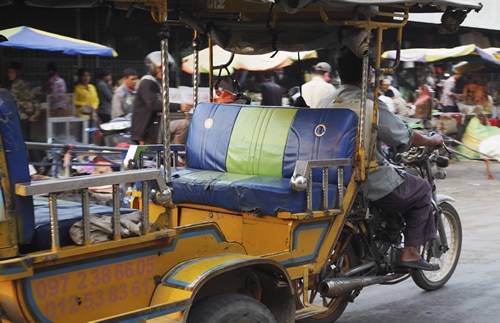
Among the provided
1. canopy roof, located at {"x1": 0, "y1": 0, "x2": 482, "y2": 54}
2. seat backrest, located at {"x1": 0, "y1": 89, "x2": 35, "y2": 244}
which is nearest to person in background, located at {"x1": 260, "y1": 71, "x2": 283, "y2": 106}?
canopy roof, located at {"x1": 0, "y1": 0, "x2": 482, "y2": 54}

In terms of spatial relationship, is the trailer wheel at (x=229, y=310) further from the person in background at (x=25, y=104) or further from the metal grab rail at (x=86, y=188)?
the person in background at (x=25, y=104)

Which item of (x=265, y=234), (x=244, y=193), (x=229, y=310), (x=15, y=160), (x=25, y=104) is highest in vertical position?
(x=15, y=160)

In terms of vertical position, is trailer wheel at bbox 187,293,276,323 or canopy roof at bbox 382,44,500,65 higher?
canopy roof at bbox 382,44,500,65

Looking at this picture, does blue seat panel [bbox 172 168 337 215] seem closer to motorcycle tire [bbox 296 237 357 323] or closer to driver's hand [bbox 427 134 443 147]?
motorcycle tire [bbox 296 237 357 323]

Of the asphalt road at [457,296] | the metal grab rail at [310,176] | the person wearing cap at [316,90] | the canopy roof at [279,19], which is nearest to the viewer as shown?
the metal grab rail at [310,176]

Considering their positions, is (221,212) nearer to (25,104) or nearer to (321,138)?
(321,138)

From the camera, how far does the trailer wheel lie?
344cm

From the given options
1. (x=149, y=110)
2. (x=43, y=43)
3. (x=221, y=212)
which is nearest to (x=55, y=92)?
(x=43, y=43)

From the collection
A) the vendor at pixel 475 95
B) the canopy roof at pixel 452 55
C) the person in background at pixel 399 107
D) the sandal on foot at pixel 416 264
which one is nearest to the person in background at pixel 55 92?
the person in background at pixel 399 107

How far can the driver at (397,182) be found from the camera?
4.71 m

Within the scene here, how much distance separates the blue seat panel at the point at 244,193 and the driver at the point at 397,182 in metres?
0.45

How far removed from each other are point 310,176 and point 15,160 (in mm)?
1772

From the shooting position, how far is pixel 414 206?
16.1 ft

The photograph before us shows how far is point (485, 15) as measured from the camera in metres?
22.1
